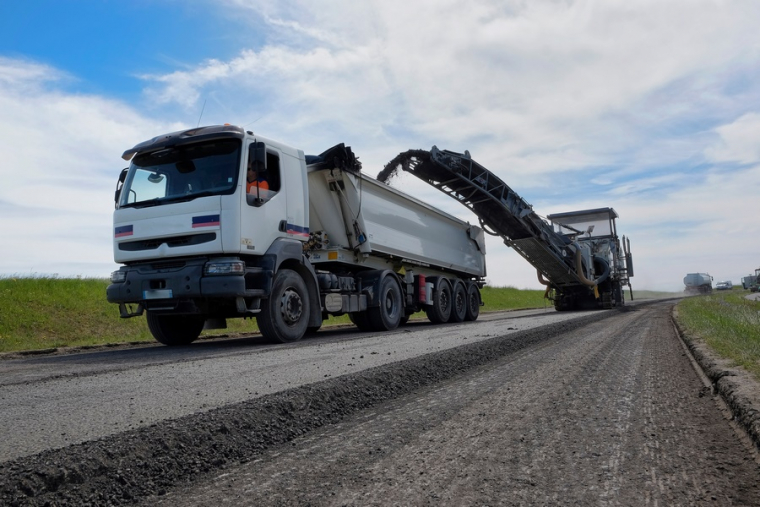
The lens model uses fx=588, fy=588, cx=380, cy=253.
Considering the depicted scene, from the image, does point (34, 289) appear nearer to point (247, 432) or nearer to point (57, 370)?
point (57, 370)

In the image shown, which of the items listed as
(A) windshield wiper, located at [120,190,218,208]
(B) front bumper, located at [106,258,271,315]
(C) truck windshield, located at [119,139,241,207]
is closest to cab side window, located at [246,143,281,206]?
(C) truck windshield, located at [119,139,241,207]

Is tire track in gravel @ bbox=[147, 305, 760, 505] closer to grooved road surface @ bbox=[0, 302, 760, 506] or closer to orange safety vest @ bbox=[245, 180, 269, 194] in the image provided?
grooved road surface @ bbox=[0, 302, 760, 506]

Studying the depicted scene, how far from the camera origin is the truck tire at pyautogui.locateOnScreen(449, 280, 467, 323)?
586 inches

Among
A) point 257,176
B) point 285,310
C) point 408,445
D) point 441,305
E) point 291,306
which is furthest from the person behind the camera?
point 441,305

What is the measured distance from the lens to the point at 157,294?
7.95 m

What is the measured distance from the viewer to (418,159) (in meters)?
14.6

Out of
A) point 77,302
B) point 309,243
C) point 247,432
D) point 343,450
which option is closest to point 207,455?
point 247,432

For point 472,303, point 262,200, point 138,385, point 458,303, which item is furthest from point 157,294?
point 472,303

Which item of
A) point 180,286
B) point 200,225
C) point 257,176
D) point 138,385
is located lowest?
point 138,385

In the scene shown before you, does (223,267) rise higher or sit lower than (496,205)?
lower

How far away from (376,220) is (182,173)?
4.14 m

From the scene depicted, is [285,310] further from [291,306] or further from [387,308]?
[387,308]

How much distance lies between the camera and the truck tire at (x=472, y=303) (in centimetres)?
1580

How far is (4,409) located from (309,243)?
705 cm
